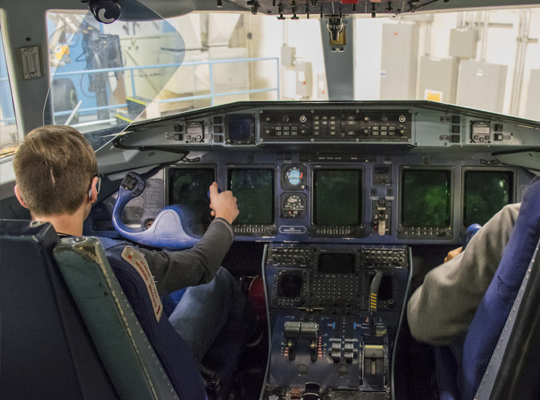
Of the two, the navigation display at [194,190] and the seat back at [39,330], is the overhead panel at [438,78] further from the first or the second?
the seat back at [39,330]

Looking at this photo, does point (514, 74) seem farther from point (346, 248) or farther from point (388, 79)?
point (346, 248)

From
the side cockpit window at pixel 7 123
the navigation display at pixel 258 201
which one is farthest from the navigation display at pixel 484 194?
the side cockpit window at pixel 7 123

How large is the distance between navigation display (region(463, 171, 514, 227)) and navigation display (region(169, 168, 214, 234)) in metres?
1.54

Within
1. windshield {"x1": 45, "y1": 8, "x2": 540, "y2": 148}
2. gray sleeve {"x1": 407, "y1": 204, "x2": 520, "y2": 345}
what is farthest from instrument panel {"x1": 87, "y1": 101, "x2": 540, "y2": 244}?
gray sleeve {"x1": 407, "y1": 204, "x2": 520, "y2": 345}

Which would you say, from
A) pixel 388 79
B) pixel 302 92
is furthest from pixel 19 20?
pixel 302 92

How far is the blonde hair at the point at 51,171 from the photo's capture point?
1.42m

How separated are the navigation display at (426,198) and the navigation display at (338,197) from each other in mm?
276

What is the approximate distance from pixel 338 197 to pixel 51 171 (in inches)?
80.1

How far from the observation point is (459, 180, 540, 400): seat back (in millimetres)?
1211

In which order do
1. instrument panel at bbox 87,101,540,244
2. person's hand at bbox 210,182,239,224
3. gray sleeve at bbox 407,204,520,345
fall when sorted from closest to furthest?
gray sleeve at bbox 407,204,520,345
person's hand at bbox 210,182,239,224
instrument panel at bbox 87,101,540,244

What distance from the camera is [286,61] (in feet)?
28.9

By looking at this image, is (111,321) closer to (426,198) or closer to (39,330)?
(39,330)

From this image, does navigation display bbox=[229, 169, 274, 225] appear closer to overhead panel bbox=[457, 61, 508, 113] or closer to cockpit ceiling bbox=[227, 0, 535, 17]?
cockpit ceiling bbox=[227, 0, 535, 17]

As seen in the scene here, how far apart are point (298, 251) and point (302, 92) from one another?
590cm
